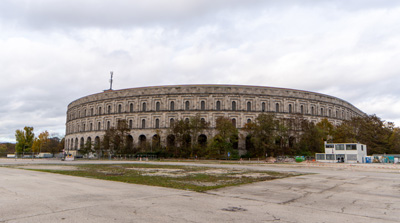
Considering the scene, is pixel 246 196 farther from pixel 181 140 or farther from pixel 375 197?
pixel 181 140

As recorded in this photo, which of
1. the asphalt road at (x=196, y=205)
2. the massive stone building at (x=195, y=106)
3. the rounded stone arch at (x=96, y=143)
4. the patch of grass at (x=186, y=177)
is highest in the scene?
the massive stone building at (x=195, y=106)

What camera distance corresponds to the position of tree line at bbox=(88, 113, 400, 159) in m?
58.1

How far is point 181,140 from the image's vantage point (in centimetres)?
6272

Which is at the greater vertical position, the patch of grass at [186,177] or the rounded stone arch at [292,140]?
the rounded stone arch at [292,140]

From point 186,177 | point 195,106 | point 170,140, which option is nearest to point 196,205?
point 186,177

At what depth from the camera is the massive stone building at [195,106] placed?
232 ft

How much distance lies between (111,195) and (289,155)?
52.3m

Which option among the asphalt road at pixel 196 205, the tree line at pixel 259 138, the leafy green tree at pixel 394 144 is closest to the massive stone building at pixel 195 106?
the tree line at pixel 259 138

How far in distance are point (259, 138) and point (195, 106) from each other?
1994 centimetres

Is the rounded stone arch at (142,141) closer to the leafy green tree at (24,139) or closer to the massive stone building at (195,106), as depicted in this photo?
the massive stone building at (195,106)

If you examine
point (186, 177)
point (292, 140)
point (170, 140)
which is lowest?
point (186, 177)

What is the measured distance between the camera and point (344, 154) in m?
50.4

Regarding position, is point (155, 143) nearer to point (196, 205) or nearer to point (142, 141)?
point (142, 141)

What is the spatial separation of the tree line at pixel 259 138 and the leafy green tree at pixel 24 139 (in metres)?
34.6
